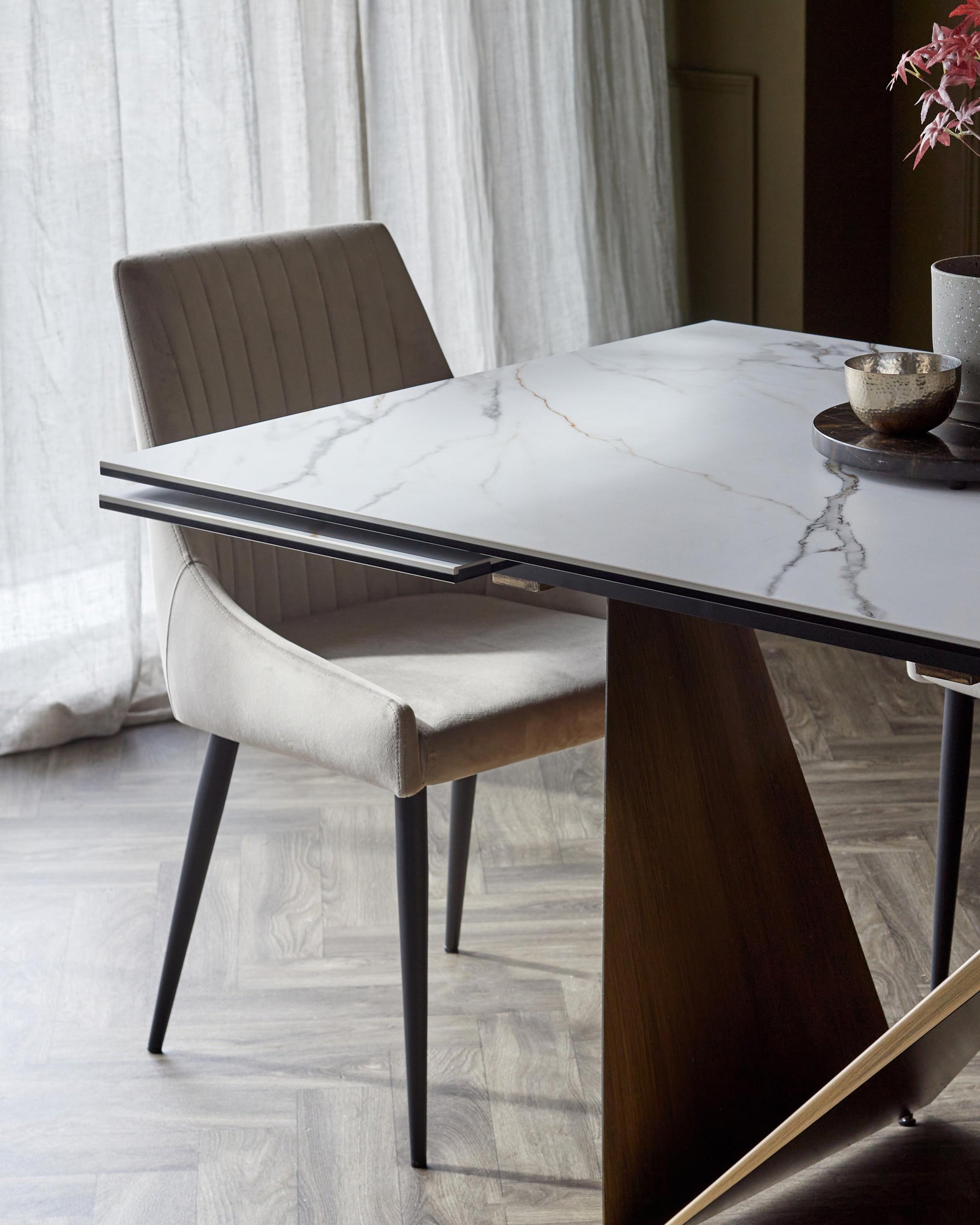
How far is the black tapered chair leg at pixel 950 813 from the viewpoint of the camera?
5.94ft

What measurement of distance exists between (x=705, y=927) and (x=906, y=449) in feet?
1.71

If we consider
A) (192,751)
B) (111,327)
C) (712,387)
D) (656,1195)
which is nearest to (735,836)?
(656,1195)

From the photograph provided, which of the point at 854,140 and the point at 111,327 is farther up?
the point at 854,140

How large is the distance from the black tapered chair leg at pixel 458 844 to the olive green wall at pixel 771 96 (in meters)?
1.86

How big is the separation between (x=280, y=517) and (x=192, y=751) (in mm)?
1417

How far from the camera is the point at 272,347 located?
1.91m

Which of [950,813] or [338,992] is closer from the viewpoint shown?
[950,813]

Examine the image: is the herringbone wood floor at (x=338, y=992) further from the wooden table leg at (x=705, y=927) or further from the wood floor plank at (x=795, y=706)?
the wooden table leg at (x=705, y=927)

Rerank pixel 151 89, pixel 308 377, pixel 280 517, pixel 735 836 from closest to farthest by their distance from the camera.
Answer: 1. pixel 280 517
2. pixel 735 836
3. pixel 308 377
4. pixel 151 89

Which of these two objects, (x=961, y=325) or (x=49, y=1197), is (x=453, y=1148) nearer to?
(x=49, y=1197)

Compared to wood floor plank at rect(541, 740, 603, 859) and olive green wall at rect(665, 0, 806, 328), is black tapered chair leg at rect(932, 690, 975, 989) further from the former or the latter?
olive green wall at rect(665, 0, 806, 328)

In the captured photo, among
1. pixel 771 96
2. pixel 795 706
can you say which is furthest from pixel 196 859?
pixel 771 96

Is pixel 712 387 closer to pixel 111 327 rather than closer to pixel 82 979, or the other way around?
pixel 82 979

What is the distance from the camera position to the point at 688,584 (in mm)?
1054
